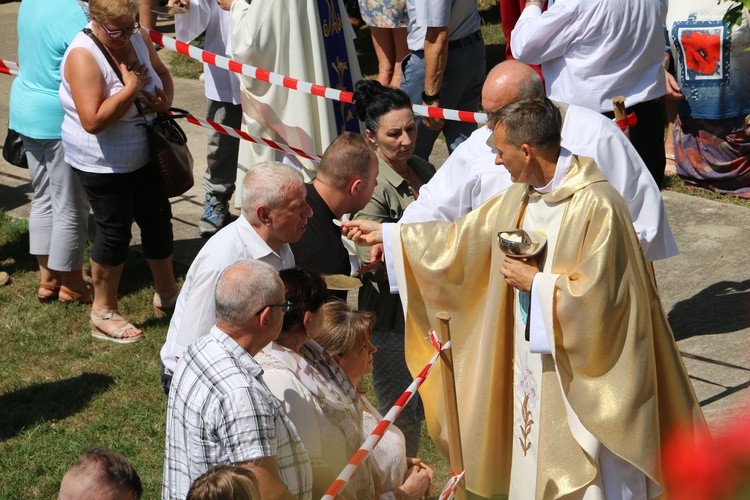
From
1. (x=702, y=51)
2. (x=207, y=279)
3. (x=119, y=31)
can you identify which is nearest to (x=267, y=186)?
(x=207, y=279)

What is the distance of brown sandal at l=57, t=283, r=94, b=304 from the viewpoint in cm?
617

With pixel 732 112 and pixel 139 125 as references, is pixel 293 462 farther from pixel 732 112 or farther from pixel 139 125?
pixel 732 112

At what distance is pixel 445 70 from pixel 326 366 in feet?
12.7

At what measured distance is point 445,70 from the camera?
670cm

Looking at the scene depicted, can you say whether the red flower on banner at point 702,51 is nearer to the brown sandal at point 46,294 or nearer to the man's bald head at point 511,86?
the man's bald head at point 511,86

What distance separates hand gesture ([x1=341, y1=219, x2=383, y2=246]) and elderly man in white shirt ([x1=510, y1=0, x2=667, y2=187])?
79.4 inches

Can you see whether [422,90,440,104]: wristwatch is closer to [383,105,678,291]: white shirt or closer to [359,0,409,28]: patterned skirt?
[359,0,409,28]: patterned skirt

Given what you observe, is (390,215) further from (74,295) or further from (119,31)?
(74,295)

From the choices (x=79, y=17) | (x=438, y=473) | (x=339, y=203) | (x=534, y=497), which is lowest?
(x=438, y=473)

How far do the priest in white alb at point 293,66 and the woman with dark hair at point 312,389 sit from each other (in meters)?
3.44

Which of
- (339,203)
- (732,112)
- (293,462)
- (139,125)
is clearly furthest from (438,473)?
(732,112)

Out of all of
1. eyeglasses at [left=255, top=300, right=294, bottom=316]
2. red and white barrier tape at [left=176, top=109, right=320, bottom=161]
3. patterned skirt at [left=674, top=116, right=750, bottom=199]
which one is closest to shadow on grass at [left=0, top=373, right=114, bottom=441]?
red and white barrier tape at [left=176, top=109, right=320, bottom=161]

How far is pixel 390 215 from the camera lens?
4254mm

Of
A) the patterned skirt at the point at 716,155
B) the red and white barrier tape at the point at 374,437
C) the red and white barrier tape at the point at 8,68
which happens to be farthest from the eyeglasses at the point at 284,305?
the patterned skirt at the point at 716,155
